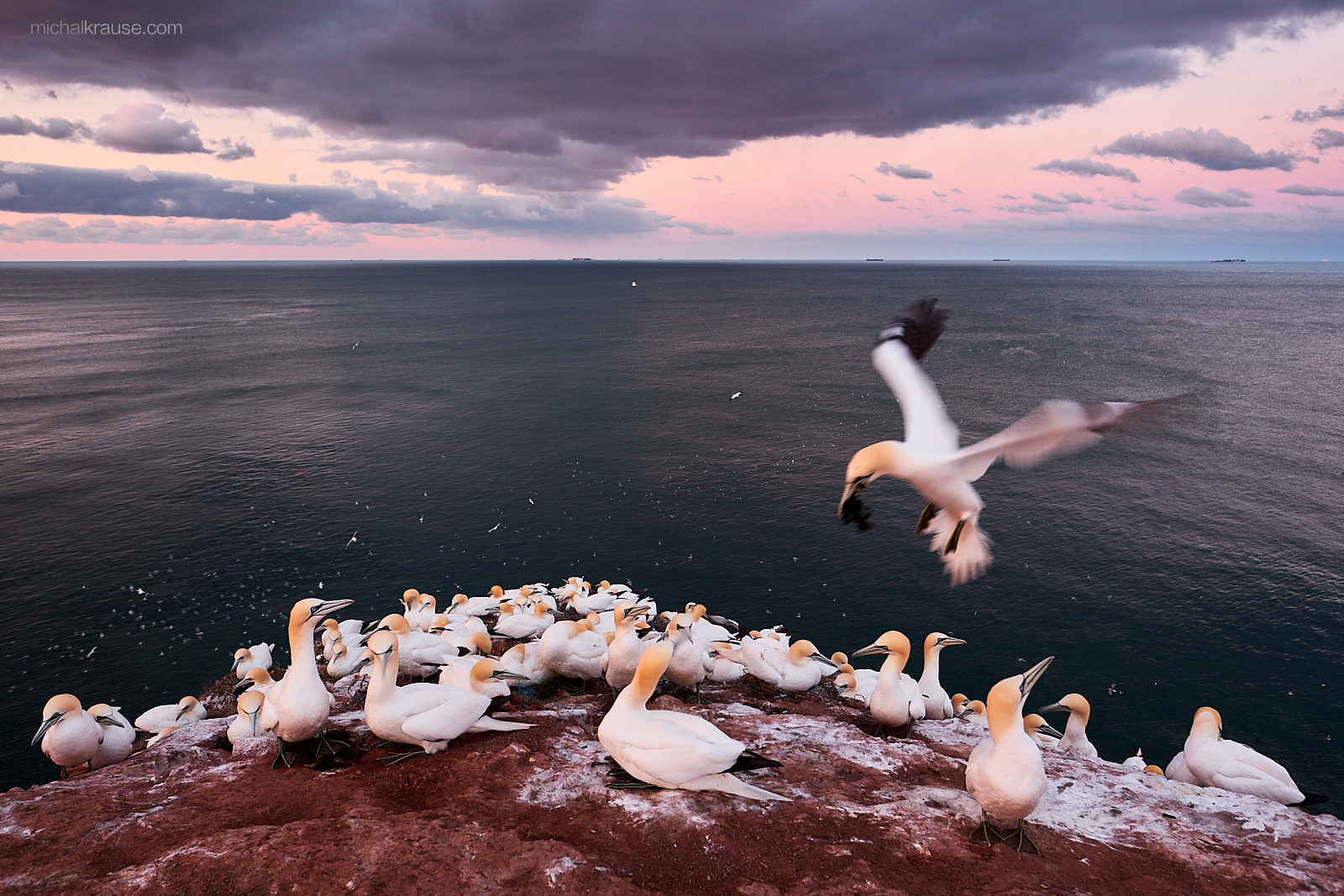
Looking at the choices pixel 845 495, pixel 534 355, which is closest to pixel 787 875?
Answer: pixel 845 495

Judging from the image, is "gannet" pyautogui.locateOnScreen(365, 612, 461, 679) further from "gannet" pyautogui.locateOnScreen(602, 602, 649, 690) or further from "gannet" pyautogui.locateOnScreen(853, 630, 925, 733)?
"gannet" pyautogui.locateOnScreen(853, 630, 925, 733)

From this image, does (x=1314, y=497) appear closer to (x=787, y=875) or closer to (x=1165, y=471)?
(x=1165, y=471)

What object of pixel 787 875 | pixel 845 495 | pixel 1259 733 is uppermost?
pixel 845 495

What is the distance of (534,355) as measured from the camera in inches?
3497

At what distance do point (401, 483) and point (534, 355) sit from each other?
4923cm

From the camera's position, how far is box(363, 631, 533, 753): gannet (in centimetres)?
892

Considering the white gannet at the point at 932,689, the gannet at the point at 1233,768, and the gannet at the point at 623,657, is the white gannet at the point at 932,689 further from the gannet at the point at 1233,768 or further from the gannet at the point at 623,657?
the gannet at the point at 623,657

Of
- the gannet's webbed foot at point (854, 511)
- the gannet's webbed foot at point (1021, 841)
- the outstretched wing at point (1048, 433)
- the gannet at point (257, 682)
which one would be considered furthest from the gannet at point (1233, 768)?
the gannet at point (257, 682)

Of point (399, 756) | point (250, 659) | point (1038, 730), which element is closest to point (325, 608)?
point (399, 756)

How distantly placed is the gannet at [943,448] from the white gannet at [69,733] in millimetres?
13670

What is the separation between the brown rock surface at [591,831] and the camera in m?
6.75

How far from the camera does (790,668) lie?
14.7 m

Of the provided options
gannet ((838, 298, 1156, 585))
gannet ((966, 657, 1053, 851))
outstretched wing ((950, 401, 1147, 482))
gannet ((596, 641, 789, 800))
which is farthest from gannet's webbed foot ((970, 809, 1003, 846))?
outstretched wing ((950, 401, 1147, 482))

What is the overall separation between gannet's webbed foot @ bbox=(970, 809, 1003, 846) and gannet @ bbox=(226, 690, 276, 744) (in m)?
9.68
